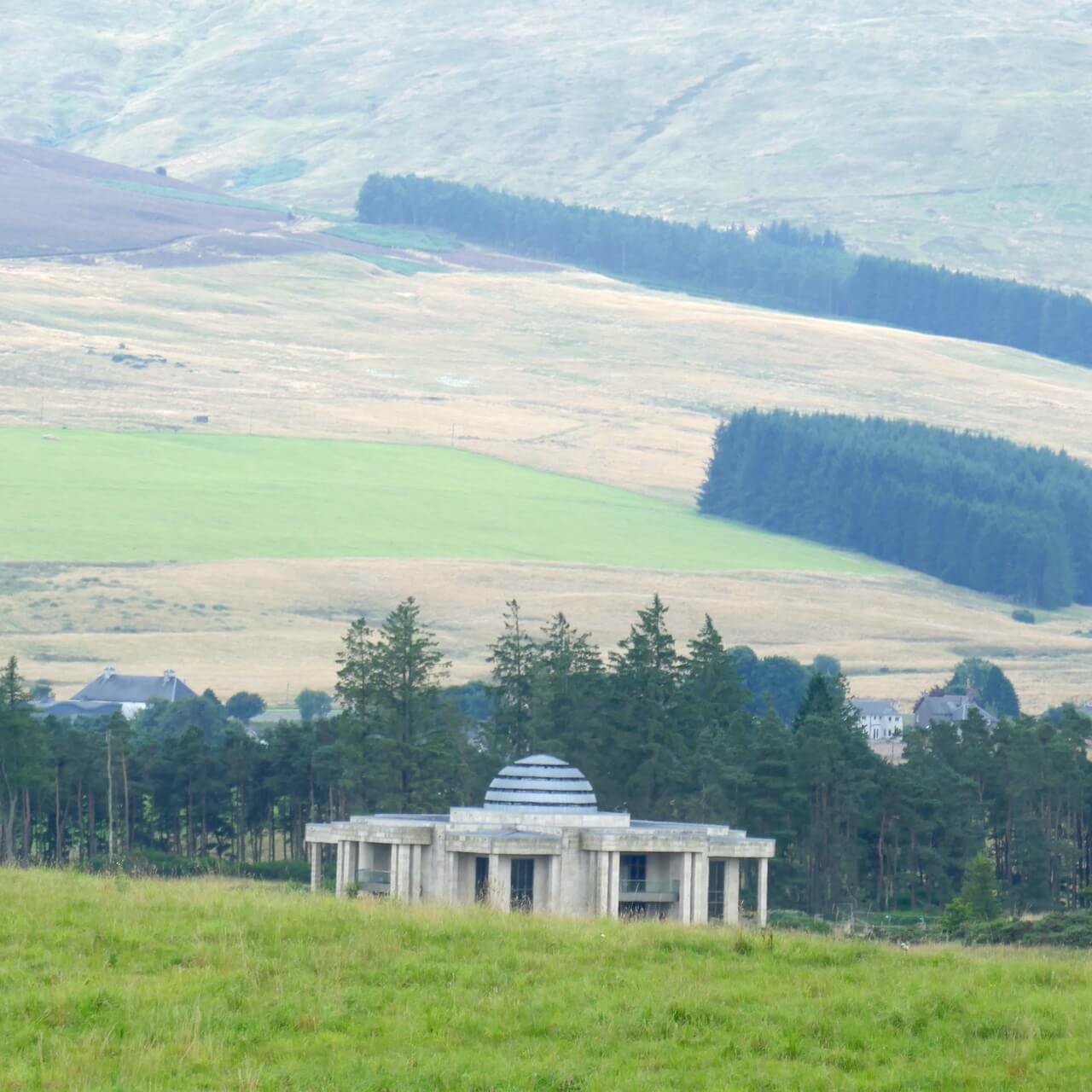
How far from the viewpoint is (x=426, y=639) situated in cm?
8456

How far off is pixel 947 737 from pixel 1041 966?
196 ft

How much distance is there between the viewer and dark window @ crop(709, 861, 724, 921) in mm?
62438

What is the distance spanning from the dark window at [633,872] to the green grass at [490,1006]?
93.6 ft

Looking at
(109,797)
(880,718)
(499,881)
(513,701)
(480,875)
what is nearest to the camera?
(499,881)

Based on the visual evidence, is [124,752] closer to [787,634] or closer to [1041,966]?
[1041,966]

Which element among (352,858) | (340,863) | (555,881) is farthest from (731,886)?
(340,863)

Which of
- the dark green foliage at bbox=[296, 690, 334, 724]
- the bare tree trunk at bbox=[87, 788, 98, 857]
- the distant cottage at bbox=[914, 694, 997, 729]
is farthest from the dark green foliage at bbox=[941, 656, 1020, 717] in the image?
the bare tree trunk at bbox=[87, 788, 98, 857]

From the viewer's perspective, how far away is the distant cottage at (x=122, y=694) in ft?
457

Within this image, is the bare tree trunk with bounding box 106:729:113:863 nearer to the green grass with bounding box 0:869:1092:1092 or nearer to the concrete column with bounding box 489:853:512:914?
the concrete column with bounding box 489:853:512:914

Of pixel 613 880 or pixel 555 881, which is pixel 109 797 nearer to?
pixel 555 881

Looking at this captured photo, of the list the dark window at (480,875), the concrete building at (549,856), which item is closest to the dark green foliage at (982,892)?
the concrete building at (549,856)

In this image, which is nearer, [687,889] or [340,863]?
[687,889]

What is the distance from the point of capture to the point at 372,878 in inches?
2403

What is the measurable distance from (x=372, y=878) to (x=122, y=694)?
8979 cm
